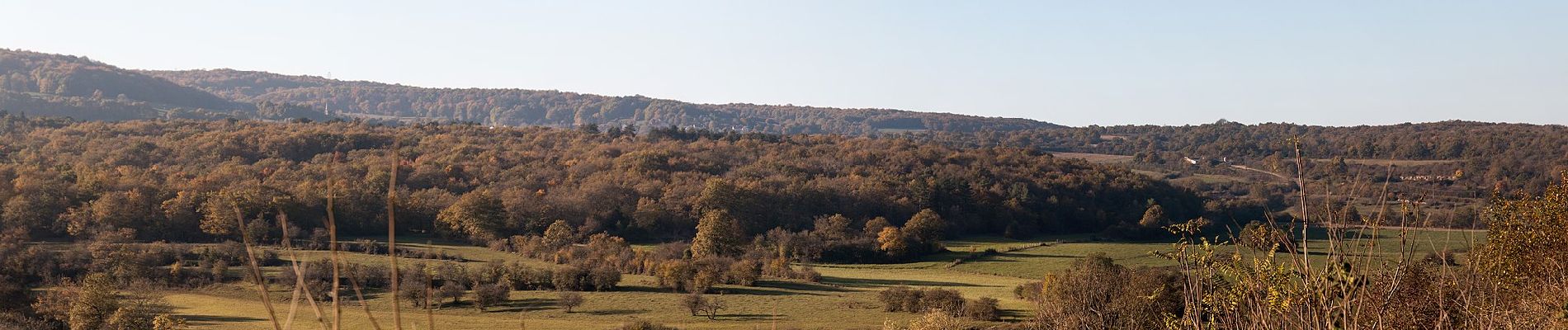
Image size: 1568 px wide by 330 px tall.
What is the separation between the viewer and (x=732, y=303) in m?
33.5

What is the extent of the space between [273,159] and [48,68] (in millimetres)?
81631

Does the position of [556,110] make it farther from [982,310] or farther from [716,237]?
[982,310]

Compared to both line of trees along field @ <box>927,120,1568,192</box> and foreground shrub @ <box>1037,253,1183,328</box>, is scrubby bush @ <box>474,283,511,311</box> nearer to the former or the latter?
foreground shrub @ <box>1037,253,1183,328</box>

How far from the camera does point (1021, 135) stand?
130 meters

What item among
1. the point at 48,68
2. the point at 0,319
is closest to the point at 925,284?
the point at 0,319

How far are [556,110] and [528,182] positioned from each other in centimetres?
9715

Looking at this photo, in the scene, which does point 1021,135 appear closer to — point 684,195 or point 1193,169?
point 1193,169

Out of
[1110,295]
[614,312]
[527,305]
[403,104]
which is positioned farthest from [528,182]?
[403,104]

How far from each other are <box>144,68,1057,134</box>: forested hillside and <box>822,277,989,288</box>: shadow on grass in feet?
338

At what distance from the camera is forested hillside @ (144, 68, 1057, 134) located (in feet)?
498

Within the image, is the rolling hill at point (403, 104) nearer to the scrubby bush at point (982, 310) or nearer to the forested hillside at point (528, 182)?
the forested hillside at point (528, 182)

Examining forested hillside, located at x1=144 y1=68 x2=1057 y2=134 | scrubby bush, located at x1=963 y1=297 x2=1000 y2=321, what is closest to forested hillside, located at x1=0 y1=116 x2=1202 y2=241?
scrubby bush, located at x1=963 y1=297 x2=1000 y2=321

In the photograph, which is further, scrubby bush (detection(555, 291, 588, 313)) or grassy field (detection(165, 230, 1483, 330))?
scrubby bush (detection(555, 291, 588, 313))

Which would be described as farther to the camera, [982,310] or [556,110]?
[556,110]
